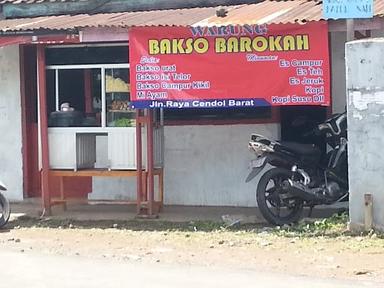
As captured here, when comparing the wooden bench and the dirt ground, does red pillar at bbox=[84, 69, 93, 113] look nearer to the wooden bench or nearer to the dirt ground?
the wooden bench

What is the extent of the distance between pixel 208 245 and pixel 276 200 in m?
1.44

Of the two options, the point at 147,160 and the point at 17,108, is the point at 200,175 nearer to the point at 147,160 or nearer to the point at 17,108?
the point at 147,160

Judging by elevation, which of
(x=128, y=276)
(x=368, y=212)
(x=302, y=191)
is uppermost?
(x=302, y=191)

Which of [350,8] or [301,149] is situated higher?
[350,8]

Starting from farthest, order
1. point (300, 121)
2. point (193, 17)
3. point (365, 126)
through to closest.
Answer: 1. point (300, 121)
2. point (193, 17)
3. point (365, 126)

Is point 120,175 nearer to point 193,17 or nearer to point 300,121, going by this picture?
point 193,17

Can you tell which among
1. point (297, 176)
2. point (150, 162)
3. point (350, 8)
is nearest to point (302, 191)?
point (297, 176)

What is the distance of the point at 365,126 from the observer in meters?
9.52

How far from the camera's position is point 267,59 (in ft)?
34.1

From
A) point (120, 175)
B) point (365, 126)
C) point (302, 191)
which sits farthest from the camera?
point (120, 175)

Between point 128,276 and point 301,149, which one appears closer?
point 128,276

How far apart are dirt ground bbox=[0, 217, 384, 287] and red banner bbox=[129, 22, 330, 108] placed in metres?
1.63

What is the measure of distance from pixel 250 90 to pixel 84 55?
2.87 metres

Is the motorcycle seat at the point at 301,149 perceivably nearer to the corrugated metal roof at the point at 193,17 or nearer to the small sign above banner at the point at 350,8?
the corrugated metal roof at the point at 193,17
